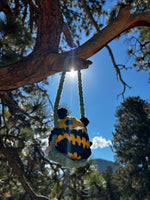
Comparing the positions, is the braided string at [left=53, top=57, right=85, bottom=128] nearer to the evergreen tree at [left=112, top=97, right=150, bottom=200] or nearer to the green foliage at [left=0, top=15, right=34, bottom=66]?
the green foliage at [left=0, top=15, right=34, bottom=66]

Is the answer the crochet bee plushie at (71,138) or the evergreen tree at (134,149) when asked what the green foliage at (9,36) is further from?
the evergreen tree at (134,149)

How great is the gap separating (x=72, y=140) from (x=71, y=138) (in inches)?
0.5

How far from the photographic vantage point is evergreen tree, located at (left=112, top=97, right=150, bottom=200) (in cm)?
892

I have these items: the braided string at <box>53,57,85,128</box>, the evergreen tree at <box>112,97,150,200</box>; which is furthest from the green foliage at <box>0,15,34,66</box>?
the evergreen tree at <box>112,97,150,200</box>

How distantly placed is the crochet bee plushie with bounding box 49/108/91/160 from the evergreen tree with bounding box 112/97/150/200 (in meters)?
8.37

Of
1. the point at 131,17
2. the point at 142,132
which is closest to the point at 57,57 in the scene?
the point at 131,17

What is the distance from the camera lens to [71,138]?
99 centimetres

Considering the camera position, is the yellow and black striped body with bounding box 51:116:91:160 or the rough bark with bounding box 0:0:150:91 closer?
the yellow and black striped body with bounding box 51:116:91:160

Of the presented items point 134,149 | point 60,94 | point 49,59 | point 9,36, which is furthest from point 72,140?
point 134,149

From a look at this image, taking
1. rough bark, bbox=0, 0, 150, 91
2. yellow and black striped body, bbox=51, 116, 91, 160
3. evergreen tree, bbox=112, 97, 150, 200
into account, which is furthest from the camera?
evergreen tree, bbox=112, 97, 150, 200

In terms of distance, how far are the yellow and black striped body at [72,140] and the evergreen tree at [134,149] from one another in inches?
330

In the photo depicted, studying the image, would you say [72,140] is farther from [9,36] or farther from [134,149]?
[134,149]

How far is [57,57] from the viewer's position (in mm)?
1314

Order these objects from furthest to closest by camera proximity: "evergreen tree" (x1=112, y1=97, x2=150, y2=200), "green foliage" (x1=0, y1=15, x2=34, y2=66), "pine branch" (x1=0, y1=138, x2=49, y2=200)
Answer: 1. "evergreen tree" (x1=112, y1=97, x2=150, y2=200)
2. "pine branch" (x1=0, y1=138, x2=49, y2=200)
3. "green foliage" (x1=0, y1=15, x2=34, y2=66)
